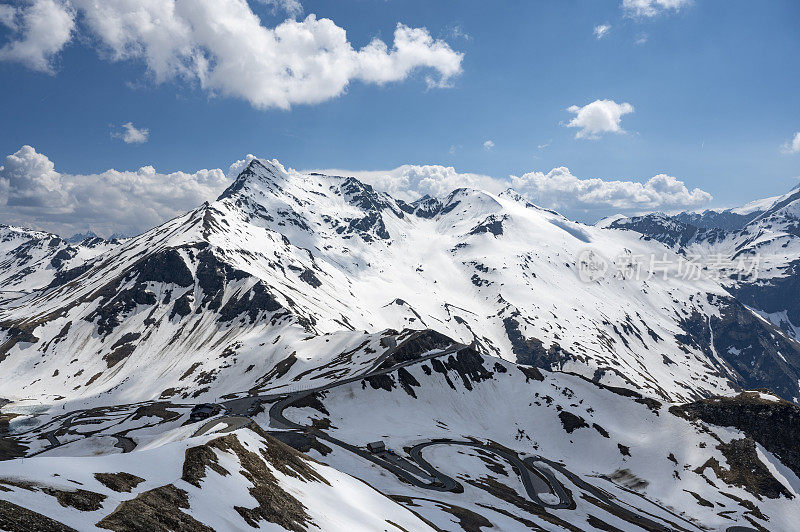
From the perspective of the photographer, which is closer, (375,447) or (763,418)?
(375,447)

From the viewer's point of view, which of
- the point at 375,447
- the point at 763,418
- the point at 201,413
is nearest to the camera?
the point at 375,447

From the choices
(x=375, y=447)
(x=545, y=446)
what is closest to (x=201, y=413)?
(x=375, y=447)

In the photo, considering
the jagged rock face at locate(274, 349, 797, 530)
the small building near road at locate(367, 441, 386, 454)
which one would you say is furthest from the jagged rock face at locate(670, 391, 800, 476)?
the small building near road at locate(367, 441, 386, 454)

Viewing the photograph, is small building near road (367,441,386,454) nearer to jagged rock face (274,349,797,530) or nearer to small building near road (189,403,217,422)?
jagged rock face (274,349,797,530)

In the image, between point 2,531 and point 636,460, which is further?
point 636,460

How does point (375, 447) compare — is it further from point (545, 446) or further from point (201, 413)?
point (545, 446)

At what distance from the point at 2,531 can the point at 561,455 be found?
430 ft

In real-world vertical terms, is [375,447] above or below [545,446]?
above

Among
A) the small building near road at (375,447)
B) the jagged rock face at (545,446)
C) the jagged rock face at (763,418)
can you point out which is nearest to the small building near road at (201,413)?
the jagged rock face at (545,446)

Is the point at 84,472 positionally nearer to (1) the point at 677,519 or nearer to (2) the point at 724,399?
(1) the point at 677,519

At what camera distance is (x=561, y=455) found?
122m

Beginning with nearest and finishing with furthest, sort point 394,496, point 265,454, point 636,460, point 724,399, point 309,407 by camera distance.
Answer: point 265,454, point 394,496, point 309,407, point 636,460, point 724,399

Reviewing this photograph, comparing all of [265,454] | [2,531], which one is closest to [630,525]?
[265,454]

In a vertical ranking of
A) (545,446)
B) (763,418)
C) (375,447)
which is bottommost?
(545,446)
